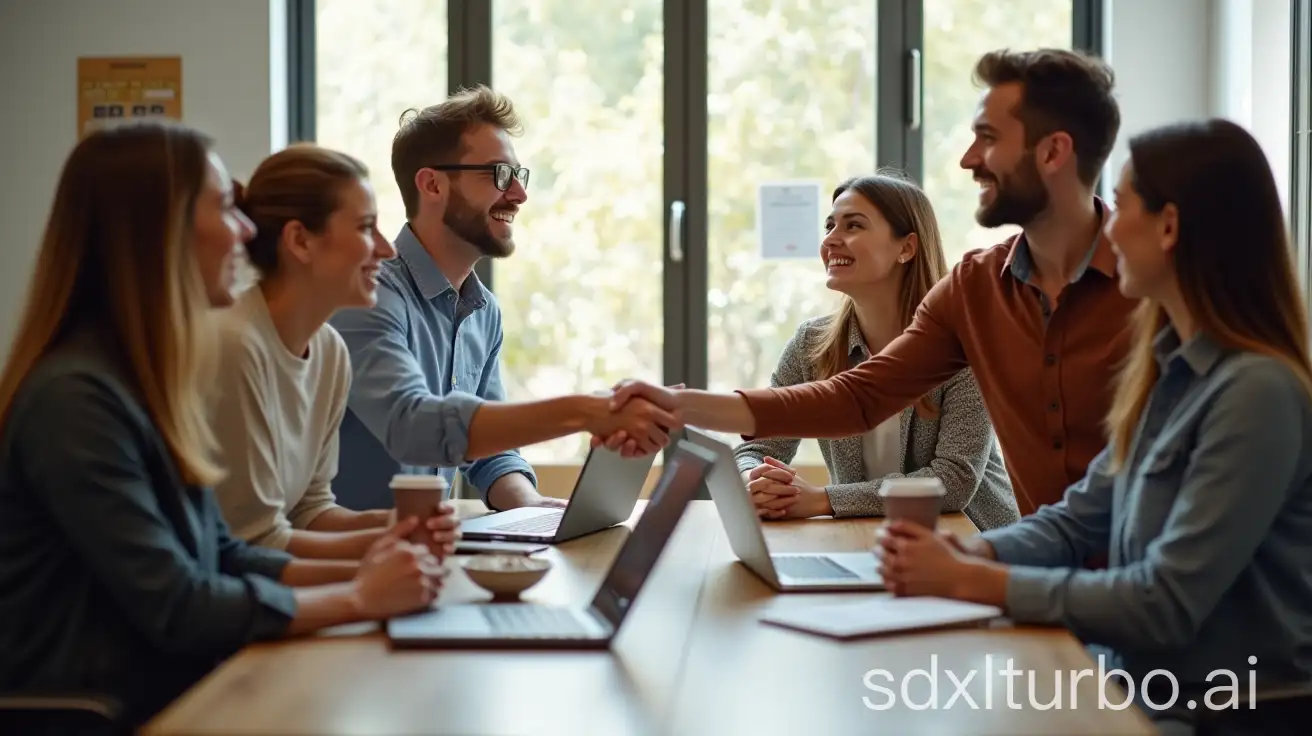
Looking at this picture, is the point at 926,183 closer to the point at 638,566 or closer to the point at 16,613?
the point at 638,566

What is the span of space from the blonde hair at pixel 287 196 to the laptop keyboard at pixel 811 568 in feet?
3.01

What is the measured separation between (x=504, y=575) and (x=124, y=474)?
48 cm

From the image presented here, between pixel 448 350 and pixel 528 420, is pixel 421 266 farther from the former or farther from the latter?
pixel 528 420

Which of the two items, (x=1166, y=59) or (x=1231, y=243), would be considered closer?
(x=1231, y=243)

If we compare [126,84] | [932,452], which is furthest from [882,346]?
[126,84]

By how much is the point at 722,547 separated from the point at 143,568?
100cm

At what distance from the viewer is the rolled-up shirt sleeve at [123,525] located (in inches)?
59.6

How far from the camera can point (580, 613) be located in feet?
5.59

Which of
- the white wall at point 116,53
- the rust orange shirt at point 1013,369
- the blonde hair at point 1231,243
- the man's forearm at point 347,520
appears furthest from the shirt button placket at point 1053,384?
the white wall at point 116,53

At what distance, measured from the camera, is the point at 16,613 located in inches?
62.2

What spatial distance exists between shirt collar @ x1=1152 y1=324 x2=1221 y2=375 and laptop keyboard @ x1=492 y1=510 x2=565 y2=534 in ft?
3.14

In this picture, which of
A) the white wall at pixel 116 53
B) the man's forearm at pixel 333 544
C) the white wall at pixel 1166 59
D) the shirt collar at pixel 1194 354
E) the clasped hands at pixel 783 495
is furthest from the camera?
the white wall at pixel 116 53

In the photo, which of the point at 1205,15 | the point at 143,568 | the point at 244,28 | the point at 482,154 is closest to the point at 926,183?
the point at 1205,15

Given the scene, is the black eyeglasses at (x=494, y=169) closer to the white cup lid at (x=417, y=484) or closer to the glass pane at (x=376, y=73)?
the white cup lid at (x=417, y=484)
